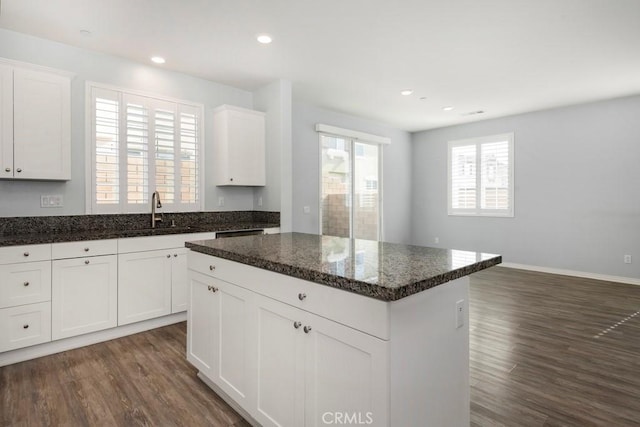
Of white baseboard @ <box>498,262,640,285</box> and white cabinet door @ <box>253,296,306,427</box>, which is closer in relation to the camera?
white cabinet door @ <box>253,296,306,427</box>

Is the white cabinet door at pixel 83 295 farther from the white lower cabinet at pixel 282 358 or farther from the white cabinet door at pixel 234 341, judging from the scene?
the white cabinet door at pixel 234 341

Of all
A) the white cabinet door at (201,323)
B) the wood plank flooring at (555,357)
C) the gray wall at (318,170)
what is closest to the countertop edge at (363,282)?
the white cabinet door at (201,323)

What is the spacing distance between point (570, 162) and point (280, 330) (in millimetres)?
5867

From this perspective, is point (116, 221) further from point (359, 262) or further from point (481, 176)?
point (481, 176)

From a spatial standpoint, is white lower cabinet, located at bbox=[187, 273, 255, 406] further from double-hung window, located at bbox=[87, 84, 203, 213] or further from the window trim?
the window trim

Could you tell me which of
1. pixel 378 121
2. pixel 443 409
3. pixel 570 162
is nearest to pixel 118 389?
pixel 443 409

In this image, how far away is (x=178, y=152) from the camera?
4.08 meters

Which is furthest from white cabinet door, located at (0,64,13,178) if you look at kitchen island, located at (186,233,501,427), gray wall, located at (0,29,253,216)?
kitchen island, located at (186,233,501,427)

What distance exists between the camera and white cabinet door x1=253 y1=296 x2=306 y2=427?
1.51 metres

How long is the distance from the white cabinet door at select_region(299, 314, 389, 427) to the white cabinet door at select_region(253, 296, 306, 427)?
0.06 metres

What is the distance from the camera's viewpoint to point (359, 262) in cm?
158

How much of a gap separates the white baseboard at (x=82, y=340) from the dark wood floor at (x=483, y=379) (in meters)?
0.08

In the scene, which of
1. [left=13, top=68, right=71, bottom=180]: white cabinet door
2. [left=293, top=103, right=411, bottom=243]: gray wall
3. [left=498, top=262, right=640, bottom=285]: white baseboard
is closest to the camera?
[left=13, top=68, right=71, bottom=180]: white cabinet door

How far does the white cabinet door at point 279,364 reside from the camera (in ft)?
4.95
